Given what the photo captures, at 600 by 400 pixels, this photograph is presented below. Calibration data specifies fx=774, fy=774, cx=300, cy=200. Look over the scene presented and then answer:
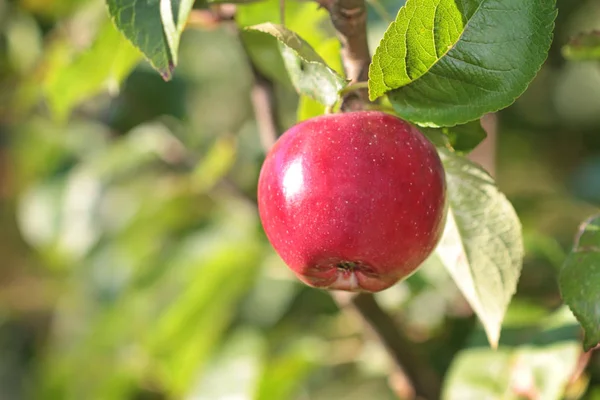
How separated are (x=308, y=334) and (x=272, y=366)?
0.09m

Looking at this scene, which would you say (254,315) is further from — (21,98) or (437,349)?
(21,98)

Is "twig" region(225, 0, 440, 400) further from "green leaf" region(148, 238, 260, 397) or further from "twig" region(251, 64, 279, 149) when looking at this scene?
"green leaf" region(148, 238, 260, 397)

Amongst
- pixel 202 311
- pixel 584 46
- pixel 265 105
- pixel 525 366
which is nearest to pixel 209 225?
pixel 202 311

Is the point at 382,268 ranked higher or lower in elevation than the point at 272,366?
higher

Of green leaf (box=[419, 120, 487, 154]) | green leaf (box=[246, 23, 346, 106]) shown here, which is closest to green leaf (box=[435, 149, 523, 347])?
green leaf (box=[419, 120, 487, 154])

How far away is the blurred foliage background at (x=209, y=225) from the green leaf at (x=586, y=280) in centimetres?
22

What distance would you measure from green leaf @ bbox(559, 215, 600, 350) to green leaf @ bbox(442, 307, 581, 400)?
0.22m

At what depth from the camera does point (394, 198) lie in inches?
19.6

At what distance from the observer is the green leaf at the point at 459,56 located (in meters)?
0.50

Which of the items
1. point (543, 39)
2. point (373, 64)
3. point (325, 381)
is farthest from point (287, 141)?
point (325, 381)

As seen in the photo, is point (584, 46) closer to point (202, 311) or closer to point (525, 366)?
point (525, 366)

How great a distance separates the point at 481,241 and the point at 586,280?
0.08 meters

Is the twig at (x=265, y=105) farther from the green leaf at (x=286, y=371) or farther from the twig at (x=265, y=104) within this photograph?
the green leaf at (x=286, y=371)

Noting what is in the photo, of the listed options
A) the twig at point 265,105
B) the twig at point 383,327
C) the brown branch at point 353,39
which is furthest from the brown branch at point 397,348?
the brown branch at point 353,39
